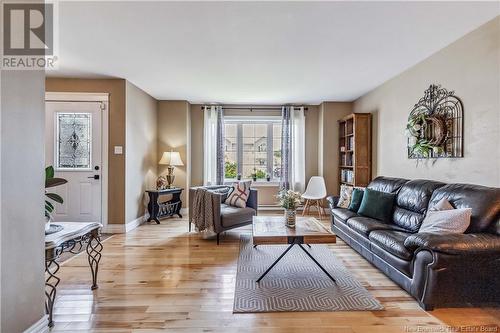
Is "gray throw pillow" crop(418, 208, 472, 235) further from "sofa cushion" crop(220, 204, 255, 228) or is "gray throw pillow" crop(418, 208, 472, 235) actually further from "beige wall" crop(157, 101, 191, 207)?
"beige wall" crop(157, 101, 191, 207)

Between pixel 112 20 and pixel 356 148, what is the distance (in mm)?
4353

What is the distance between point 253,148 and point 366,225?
385 centimetres

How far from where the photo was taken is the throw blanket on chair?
4.00 meters

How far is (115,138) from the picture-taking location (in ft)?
14.8

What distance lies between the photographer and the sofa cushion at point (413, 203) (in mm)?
3012

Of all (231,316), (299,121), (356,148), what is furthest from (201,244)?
(299,121)

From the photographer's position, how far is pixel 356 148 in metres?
5.15

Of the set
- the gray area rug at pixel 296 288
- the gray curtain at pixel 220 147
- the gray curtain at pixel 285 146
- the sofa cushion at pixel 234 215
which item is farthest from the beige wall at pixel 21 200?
the gray curtain at pixel 285 146

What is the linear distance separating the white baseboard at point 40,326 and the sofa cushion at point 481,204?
11.1 ft

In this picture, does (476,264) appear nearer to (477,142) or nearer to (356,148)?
(477,142)

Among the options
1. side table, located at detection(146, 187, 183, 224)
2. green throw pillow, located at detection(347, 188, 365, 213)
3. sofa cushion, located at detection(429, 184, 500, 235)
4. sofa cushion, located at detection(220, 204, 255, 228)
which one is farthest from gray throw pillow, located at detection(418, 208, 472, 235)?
side table, located at detection(146, 187, 183, 224)

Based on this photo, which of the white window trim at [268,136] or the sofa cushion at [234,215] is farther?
the white window trim at [268,136]

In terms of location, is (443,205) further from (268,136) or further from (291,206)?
(268,136)

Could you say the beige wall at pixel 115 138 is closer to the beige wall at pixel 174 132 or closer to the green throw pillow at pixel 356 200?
the beige wall at pixel 174 132
